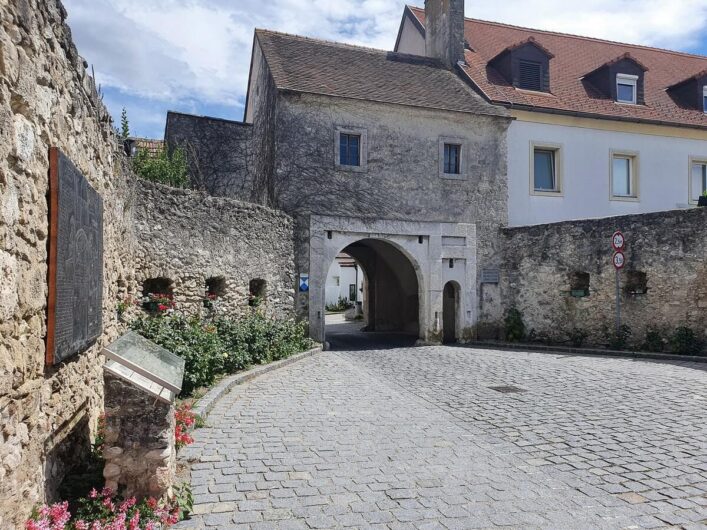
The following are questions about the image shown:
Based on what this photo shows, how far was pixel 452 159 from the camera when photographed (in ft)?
51.1

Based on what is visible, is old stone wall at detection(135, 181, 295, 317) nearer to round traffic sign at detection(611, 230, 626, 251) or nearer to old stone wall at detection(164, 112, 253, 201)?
old stone wall at detection(164, 112, 253, 201)

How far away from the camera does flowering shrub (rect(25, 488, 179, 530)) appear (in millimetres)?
3078

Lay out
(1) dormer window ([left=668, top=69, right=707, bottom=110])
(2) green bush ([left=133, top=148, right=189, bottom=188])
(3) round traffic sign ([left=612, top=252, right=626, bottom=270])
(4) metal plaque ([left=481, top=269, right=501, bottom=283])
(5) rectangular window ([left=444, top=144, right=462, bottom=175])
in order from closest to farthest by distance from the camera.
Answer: (3) round traffic sign ([left=612, top=252, right=626, bottom=270]), (2) green bush ([left=133, top=148, right=189, bottom=188]), (5) rectangular window ([left=444, top=144, right=462, bottom=175]), (4) metal plaque ([left=481, top=269, right=501, bottom=283]), (1) dormer window ([left=668, top=69, right=707, bottom=110])

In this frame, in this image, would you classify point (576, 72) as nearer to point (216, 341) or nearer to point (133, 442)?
point (216, 341)

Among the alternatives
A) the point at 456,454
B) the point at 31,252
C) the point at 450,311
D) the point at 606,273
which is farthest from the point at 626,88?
the point at 31,252

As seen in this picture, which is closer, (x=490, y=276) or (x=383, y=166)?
(x=383, y=166)

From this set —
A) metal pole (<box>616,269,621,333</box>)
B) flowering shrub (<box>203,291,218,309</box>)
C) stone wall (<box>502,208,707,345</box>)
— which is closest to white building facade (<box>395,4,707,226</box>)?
stone wall (<box>502,208,707,345</box>)

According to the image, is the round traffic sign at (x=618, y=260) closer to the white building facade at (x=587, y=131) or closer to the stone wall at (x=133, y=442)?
the white building facade at (x=587, y=131)

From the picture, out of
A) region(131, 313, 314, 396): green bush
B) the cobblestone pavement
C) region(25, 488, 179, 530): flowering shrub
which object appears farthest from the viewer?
region(131, 313, 314, 396): green bush

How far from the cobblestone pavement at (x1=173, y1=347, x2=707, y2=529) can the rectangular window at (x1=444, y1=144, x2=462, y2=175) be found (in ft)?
25.3

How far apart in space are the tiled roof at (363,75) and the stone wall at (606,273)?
13.3 feet

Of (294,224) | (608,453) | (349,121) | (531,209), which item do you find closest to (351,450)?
(608,453)

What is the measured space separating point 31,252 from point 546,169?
15931 mm

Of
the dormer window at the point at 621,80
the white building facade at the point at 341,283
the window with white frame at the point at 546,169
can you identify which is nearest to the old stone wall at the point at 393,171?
the window with white frame at the point at 546,169
